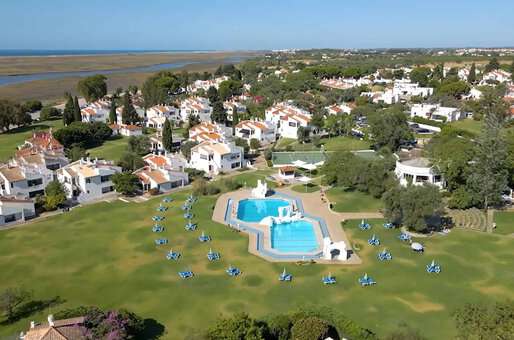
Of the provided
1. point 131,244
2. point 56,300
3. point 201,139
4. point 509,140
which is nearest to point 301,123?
point 201,139

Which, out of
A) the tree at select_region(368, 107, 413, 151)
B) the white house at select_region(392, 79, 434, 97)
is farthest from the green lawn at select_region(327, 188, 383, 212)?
the white house at select_region(392, 79, 434, 97)

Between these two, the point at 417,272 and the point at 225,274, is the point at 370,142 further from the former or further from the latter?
the point at 225,274

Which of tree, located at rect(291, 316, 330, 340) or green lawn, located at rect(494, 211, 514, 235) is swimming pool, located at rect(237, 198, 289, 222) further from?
tree, located at rect(291, 316, 330, 340)

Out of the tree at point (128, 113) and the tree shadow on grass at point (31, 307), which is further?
the tree at point (128, 113)

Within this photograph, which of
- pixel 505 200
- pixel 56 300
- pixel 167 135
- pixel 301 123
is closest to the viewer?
pixel 56 300

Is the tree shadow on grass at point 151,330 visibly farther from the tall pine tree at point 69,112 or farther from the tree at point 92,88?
the tree at point 92,88

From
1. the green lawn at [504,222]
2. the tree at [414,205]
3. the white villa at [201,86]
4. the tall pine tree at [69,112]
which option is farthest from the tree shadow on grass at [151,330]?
the white villa at [201,86]

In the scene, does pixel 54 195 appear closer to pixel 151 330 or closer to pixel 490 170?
pixel 151 330
